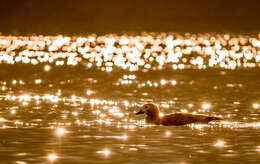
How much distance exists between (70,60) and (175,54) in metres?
8.89

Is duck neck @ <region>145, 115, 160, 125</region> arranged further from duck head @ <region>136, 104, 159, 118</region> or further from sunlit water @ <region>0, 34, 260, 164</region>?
sunlit water @ <region>0, 34, 260, 164</region>

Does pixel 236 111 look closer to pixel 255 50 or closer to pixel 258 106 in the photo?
pixel 258 106

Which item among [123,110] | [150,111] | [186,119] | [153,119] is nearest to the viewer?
[186,119]

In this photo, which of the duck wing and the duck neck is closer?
the duck wing

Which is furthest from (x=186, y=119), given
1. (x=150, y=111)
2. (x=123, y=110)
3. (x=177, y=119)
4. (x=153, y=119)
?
(x=123, y=110)

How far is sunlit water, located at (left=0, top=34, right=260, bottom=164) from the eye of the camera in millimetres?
18141

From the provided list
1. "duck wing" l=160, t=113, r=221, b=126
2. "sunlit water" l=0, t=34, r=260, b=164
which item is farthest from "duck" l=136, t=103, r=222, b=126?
"sunlit water" l=0, t=34, r=260, b=164

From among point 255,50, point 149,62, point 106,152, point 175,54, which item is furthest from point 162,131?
point 255,50

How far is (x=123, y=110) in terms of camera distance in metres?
24.8

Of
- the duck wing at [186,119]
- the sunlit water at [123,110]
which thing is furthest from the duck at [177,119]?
the sunlit water at [123,110]

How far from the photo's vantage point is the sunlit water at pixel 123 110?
18.1m

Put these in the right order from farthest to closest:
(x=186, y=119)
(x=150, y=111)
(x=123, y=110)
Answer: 1. (x=123, y=110)
2. (x=150, y=111)
3. (x=186, y=119)

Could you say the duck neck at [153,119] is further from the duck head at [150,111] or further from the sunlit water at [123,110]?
the sunlit water at [123,110]

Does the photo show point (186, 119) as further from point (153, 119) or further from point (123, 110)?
point (123, 110)
